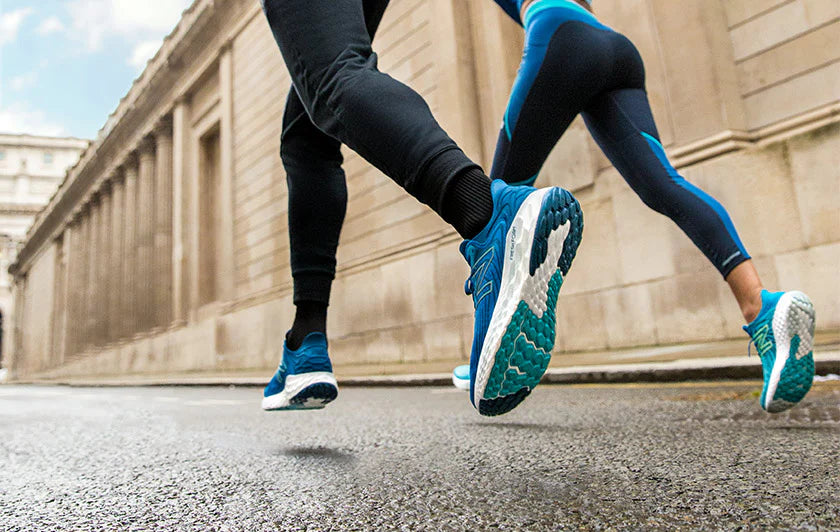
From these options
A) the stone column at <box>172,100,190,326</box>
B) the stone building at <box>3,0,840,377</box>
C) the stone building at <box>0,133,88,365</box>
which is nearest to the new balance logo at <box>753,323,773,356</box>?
the stone building at <box>3,0,840,377</box>

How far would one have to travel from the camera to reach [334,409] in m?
2.82

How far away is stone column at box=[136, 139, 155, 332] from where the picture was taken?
22062 mm

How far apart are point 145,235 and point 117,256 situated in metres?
4.37

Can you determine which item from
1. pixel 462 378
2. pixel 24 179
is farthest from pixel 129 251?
pixel 24 179

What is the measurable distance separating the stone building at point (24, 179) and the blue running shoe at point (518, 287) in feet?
205

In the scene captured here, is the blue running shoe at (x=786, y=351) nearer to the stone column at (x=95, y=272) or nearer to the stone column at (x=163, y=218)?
the stone column at (x=163, y=218)

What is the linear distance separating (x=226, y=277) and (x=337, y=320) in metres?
5.94

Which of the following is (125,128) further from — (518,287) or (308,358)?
(518,287)

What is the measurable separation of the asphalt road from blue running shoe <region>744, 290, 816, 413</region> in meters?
0.07

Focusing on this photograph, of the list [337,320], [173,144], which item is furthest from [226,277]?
[173,144]

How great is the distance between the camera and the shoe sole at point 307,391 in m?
1.55

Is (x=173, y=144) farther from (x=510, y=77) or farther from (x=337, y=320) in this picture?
(x=510, y=77)

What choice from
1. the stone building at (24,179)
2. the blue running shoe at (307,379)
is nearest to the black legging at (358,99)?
the blue running shoe at (307,379)

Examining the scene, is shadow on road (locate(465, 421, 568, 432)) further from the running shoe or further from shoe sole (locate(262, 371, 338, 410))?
shoe sole (locate(262, 371, 338, 410))
